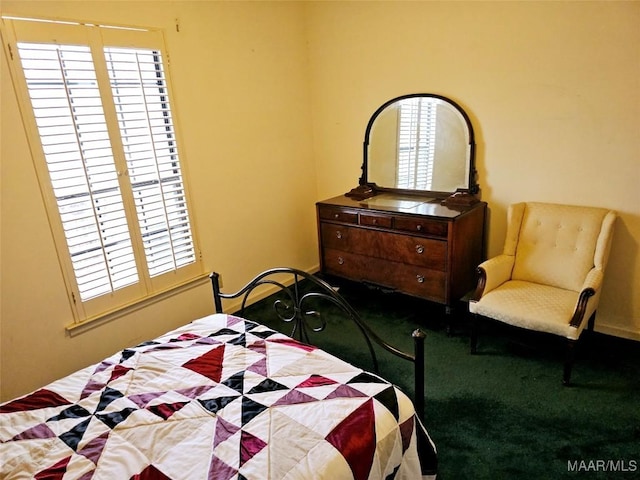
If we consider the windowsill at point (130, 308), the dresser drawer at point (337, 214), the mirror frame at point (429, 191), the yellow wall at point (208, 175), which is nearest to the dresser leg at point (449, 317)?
the mirror frame at point (429, 191)

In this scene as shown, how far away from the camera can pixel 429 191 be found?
337 cm

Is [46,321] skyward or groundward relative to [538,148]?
groundward

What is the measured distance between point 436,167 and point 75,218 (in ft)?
8.45

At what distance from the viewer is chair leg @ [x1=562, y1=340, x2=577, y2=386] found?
2283 mm

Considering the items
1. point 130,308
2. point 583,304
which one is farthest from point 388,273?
point 130,308

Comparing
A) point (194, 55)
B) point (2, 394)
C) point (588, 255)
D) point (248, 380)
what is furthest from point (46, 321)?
point (588, 255)

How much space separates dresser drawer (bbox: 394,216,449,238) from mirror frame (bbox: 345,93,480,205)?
1.31ft

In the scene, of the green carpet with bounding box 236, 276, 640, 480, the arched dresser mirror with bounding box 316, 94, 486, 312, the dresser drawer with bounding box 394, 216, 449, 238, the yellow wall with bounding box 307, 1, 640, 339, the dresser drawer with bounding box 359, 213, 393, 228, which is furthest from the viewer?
the dresser drawer with bounding box 359, 213, 393, 228

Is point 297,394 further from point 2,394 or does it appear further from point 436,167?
point 436,167

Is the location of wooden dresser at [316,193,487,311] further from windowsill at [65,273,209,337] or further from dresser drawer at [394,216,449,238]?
windowsill at [65,273,209,337]

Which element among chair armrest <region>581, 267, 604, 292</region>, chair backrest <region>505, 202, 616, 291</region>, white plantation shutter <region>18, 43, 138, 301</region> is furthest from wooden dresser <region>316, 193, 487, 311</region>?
white plantation shutter <region>18, 43, 138, 301</region>

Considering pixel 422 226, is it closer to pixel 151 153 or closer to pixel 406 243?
pixel 406 243

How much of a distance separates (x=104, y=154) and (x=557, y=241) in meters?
2.96

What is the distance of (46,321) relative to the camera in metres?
2.40
